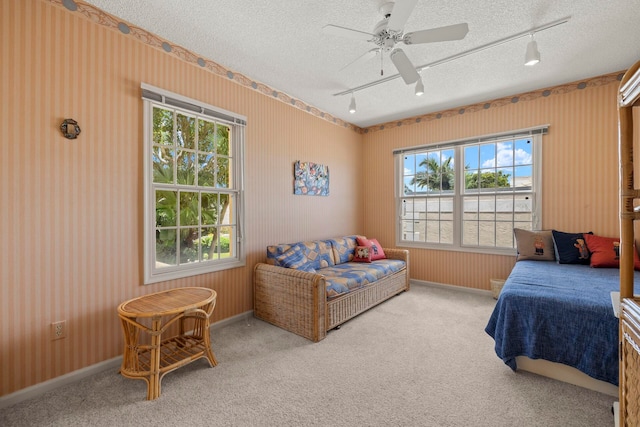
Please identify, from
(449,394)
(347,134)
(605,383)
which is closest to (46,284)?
(449,394)

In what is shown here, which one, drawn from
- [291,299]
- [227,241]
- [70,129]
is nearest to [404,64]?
[291,299]

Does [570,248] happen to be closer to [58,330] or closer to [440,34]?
[440,34]

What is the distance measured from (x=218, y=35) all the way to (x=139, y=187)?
1514 mm

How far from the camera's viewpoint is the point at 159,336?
6.46 ft

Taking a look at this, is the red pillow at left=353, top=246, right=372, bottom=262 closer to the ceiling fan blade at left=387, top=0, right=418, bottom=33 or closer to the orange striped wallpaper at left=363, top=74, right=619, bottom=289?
the orange striped wallpaper at left=363, top=74, right=619, bottom=289

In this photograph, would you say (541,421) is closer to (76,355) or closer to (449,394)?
(449,394)

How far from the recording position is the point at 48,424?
1670 mm

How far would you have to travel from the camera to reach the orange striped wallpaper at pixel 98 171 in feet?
6.20

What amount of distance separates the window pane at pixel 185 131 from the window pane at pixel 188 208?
0.49 m

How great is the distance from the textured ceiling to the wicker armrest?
7.20 ft

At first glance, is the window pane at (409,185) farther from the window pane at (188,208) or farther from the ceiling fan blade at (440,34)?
the window pane at (188,208)

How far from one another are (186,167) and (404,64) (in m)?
2.24

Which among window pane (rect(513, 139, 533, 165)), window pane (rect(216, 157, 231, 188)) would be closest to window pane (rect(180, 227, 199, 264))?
window pane (rect(216, 157, 231, 188))

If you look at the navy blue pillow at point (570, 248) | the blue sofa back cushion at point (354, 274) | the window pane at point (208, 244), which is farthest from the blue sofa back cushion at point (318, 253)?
the navy blue pillow at point (570, 248)
